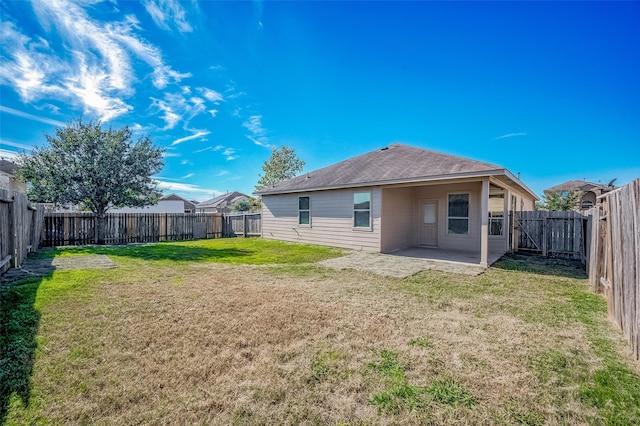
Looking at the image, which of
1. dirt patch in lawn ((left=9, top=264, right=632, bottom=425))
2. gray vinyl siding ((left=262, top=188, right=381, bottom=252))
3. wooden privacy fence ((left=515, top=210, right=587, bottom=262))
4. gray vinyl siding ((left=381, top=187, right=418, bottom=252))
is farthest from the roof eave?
dirt patch in lawn ((left=9, top=264, right=632, bottom=425))

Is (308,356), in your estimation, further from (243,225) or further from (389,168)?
(243,225)

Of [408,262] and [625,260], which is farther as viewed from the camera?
[408,262]

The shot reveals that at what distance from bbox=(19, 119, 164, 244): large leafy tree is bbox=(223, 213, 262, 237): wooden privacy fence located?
198 inches

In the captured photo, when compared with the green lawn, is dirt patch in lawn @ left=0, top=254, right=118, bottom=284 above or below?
above

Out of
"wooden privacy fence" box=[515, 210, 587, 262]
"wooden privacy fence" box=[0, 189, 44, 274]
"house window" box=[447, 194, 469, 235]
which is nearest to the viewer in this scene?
"wooden privacy fence" box=[0, 189, 44, 274]

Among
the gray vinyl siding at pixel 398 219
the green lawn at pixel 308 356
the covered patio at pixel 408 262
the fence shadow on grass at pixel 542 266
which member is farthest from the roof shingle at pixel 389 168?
the green lawn at pixel 308 356

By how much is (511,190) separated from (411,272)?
6897 mm

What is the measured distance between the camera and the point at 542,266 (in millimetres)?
7902

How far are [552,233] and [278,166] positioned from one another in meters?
27.1

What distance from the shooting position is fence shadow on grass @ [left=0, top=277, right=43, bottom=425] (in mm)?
2078

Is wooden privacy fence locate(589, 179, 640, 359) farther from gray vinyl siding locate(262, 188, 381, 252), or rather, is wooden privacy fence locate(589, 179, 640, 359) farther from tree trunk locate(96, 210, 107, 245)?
tree trunk locate(96, 210, 107, 245)

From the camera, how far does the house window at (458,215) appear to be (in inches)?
405

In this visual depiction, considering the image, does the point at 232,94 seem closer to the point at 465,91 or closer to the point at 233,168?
the point at 465,91

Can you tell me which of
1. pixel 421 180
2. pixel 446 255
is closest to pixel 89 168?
pixel 421 180
